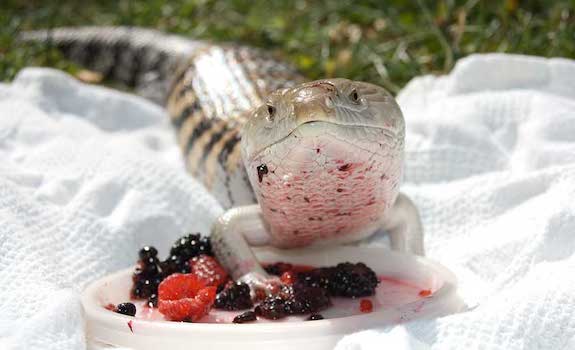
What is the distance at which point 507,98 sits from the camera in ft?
9.73

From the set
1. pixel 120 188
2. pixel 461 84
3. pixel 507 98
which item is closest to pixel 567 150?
pixel 507 98

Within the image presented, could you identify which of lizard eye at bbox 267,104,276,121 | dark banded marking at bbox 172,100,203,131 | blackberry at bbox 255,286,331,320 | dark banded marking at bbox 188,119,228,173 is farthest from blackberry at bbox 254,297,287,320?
dark banded marking at bbox 172,100,203,131

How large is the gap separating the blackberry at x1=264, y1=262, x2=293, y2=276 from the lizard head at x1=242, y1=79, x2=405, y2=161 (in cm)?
33

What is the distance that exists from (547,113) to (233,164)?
0.99 m

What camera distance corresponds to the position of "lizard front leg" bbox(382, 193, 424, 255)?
7.49ft

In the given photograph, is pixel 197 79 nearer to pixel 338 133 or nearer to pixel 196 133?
pixel 196 133

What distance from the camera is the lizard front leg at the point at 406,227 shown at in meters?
2.28

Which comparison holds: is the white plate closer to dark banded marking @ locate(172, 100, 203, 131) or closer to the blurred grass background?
dark banded marking @ locate(172, 100, 203, 131)

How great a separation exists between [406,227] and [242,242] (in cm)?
45

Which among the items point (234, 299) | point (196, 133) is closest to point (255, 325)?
point (234, 299)

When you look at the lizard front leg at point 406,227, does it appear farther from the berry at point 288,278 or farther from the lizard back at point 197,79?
the lizard back at point 197,79

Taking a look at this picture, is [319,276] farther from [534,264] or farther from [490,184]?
[490,184]

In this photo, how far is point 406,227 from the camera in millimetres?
2305

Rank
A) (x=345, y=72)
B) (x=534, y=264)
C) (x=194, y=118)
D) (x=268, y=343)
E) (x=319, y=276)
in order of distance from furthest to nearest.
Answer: (x=345, y=72)
(x=194, y=118)
(x=534, y=264)
(x=319, y=276)
(x=268, y=343)
